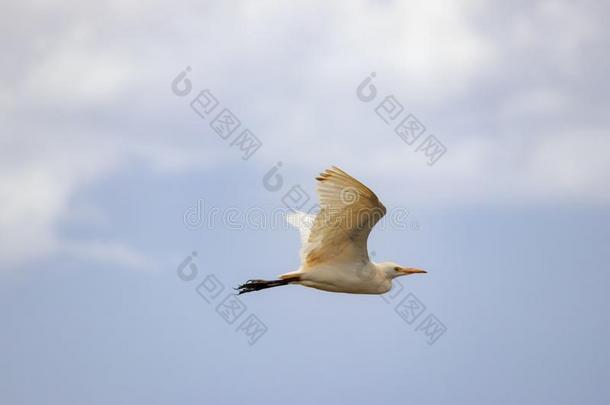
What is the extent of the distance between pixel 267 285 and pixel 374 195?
3687mm

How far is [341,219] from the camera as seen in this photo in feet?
50.4

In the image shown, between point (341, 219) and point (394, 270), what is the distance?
296 centimetres

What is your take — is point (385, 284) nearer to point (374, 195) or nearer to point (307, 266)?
point (307, 266)

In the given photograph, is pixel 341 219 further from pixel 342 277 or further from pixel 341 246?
pixel 342 277

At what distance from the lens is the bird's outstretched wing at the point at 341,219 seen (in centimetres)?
1441

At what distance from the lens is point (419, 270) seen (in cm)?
1827

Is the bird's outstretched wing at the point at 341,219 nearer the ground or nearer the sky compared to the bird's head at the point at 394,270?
nearer the sky

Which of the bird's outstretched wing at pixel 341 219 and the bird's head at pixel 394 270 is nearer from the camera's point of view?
the bird's outstretched wing at pixel 341 219

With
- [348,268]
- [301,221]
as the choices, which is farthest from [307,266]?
[301,221]

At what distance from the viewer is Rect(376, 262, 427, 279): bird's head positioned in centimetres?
1761

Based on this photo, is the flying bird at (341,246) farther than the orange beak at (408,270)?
No

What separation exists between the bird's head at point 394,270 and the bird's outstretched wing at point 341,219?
118 centimetres

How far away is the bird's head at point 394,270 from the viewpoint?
17.6 metres

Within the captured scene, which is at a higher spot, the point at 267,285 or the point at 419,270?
the point at 267,285
